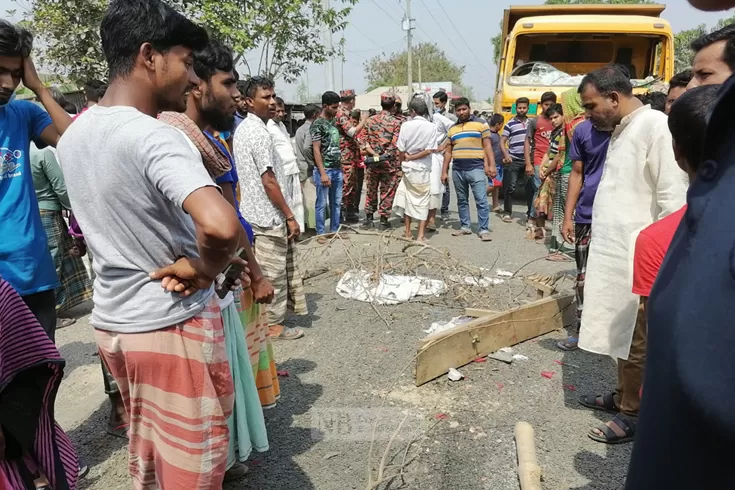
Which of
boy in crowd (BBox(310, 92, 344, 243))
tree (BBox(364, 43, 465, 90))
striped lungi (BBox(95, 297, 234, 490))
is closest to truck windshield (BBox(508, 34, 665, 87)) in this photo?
boy in crowd (BBox(310, 92, 344, 243))

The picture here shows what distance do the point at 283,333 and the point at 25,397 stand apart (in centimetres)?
297

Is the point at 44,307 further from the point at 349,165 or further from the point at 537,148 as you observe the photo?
the point at 537,148

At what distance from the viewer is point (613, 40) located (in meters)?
9.34

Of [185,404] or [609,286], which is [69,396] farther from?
[609,286]

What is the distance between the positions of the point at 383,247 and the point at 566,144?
2328 mm

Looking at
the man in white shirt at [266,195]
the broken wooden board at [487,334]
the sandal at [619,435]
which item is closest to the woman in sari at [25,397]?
the broken wooden board at [487,334]

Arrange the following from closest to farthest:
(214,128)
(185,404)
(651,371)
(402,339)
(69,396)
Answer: (651,371), (185,404), (214,128), (69,396), (402,339)

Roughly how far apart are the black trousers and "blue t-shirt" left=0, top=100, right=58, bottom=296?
0.05 meters

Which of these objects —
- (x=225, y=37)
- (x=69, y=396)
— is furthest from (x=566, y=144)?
(x=225, y=37)

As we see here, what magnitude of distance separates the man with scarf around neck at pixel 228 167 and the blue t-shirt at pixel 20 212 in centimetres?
73

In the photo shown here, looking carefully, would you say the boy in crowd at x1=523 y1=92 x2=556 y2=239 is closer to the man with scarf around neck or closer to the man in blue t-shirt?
the man with scarf around neck

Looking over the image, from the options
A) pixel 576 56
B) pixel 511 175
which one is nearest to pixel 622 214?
pixel 511 175

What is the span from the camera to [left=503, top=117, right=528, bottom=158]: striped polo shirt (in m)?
8.62

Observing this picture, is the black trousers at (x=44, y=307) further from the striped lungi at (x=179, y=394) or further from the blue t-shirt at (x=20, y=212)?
the striped lungi at (x=179, y=394)
